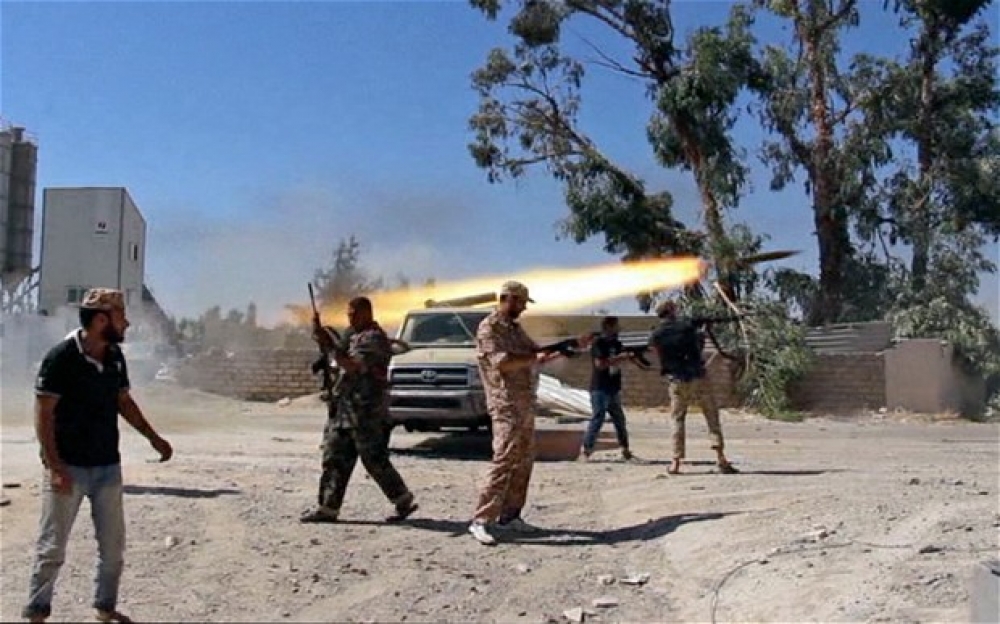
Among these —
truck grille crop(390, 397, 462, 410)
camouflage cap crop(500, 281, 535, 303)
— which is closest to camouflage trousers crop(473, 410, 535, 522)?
camouflage cap crop(500, 281, 535, 303)

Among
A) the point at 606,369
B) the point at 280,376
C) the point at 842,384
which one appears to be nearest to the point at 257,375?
the point at 280,376

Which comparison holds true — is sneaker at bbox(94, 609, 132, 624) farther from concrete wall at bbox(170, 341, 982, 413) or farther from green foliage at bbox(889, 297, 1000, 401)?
green foliage at bbox(889, 297, 1000, 401)

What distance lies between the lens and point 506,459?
25.3ft

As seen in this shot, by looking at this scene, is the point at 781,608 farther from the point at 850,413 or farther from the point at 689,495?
the point at 850,413

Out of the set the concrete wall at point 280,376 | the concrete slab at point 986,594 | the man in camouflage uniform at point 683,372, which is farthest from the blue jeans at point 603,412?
the concrete wall at point 280,376

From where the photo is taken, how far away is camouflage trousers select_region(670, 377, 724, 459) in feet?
35.2

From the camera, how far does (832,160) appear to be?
98.0ft

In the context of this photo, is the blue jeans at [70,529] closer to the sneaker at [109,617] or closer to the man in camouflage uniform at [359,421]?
the sneaker at [109,617]

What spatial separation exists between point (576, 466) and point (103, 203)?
2142 centimetres

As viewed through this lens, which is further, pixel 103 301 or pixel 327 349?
pixel 327 349

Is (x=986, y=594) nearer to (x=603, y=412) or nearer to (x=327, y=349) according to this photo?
(x=327, y=349)

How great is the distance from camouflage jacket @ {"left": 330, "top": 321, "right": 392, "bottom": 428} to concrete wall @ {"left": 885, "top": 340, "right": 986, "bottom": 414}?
1921 cm

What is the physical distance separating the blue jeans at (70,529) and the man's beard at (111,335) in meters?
0.65

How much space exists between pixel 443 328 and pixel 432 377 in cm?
133
